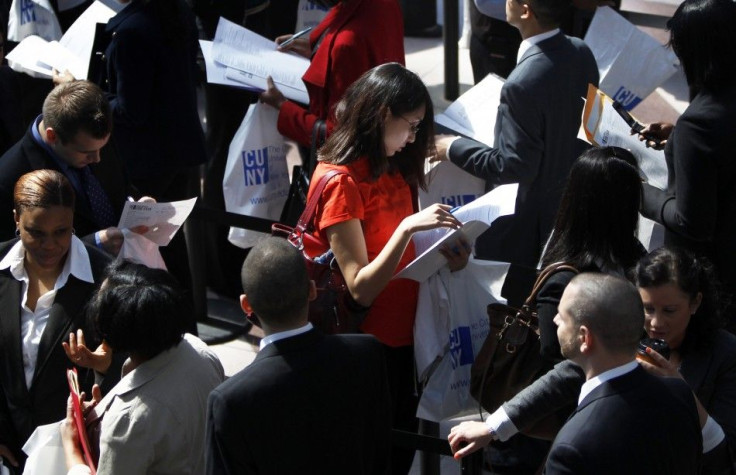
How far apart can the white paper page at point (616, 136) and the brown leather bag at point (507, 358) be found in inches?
34.2

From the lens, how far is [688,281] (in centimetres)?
332

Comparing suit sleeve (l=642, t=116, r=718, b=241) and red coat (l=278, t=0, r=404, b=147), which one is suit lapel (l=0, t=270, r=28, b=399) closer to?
red coat (l=278, t=0, r=404, b=147)

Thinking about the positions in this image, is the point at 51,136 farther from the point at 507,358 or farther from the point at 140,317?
the point at 507,358

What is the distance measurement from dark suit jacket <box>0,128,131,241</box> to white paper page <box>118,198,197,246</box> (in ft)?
0.66

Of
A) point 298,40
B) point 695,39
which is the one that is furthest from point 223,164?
point 695,39

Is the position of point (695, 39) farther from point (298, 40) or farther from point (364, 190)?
point (298, 40)

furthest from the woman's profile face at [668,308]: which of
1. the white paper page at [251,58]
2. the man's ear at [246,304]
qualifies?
the white paper page at [251,58]

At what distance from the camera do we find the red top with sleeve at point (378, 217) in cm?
371

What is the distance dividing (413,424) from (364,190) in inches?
39.5

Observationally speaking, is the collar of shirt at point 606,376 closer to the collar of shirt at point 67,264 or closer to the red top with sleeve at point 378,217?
the red top with sleeve at point 378,217

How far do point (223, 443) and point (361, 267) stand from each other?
104cm

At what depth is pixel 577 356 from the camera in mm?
2838

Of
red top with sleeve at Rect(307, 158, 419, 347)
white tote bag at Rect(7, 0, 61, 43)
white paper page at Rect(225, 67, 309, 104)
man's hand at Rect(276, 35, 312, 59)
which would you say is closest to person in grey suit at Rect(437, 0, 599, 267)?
red top with sleeve at Rect(307, 158, 419, 347)

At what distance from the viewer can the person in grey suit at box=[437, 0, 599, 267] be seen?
14.0 ft
